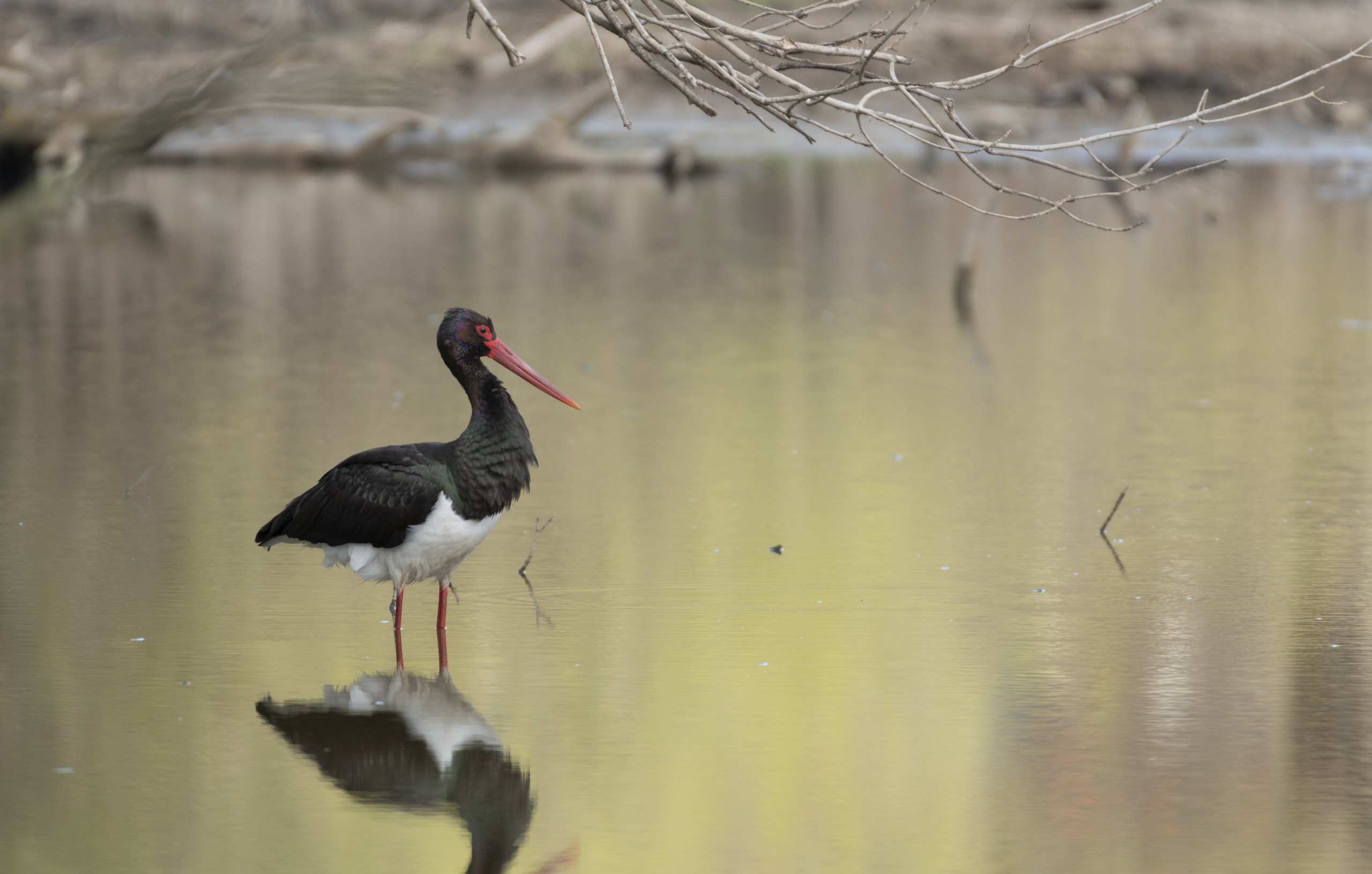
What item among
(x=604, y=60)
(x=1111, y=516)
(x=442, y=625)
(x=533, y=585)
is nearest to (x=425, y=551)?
(x=442, y=625)

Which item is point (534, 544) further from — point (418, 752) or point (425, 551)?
point (418, 752)

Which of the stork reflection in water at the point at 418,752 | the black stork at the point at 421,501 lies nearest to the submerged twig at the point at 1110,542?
the black stork at the point at 421,501

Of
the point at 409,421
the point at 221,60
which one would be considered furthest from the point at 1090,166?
the point at 221,60

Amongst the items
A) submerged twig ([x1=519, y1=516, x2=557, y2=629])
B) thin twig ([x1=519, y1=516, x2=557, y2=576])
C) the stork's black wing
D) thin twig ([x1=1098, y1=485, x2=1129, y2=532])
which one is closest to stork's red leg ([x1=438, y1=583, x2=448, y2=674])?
the stork's black wing

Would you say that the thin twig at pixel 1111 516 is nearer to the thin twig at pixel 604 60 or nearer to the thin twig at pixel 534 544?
the thin twig at pixel 534 544

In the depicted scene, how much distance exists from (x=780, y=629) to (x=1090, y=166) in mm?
22517

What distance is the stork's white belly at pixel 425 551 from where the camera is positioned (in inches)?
269

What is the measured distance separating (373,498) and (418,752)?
1.24 m

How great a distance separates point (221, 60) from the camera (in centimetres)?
776

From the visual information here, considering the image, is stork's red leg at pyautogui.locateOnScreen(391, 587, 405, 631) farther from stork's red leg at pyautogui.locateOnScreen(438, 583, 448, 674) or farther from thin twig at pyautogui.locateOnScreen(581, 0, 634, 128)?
thin twig at pyautogui.locateOnScreen(581, 0, 634, 128)

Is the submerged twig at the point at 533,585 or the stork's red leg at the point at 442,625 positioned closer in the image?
the stork's red leg at the point at 442,625

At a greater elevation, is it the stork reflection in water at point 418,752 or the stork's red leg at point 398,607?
the stork's red leg at point 398,607

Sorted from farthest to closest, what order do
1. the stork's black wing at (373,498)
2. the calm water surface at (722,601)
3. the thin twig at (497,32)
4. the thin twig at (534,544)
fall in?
1. the thin twig at (534,544)
2. the stork's black wing at (373,498)
3. the thin twig at (497,32)
4. the calm water surface at (722,601)

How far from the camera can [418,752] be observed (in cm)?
586
